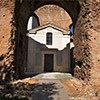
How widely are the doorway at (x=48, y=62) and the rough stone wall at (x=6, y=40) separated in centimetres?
1328

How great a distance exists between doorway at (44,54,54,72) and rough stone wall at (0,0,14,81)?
43.6ft

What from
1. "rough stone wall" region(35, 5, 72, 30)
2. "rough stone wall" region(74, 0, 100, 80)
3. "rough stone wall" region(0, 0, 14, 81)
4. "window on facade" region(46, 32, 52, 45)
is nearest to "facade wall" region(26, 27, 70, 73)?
"window on facade" region(46, 32, 52, 45)

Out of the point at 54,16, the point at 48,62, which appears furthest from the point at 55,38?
the point at 54,16

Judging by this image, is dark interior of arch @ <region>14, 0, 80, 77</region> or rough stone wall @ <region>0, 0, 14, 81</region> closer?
rough stone wall @ <region>0, 0, 14, 81</region>

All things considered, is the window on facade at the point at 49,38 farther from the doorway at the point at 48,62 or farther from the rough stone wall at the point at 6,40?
the rough stone wall at the point at 6,40

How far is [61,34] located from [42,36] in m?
2.41

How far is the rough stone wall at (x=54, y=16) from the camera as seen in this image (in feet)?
96.8

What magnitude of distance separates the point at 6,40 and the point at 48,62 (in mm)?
Result: 13644

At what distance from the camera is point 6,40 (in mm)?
10375

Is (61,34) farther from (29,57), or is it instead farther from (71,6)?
(71,6)

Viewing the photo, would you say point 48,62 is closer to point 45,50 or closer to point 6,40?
point 45,50

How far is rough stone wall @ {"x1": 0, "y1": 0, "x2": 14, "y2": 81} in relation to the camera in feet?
33.4

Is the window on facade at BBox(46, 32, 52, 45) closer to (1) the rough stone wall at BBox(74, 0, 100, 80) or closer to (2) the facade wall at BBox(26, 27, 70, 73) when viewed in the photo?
(2) the facade wall at BBox(26, 27, 70, 73)

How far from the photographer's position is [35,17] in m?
30.0
